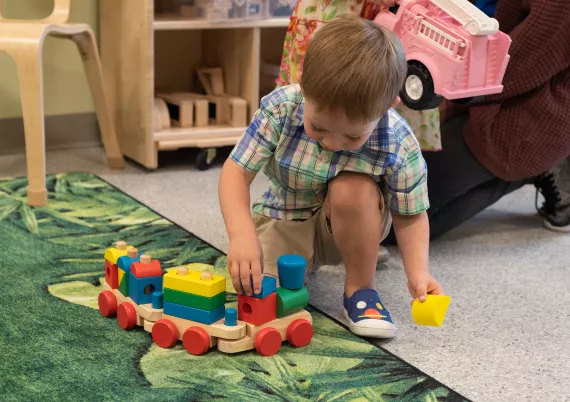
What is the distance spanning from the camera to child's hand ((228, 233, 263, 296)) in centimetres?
110

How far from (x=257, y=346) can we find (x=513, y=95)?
0.80 meters

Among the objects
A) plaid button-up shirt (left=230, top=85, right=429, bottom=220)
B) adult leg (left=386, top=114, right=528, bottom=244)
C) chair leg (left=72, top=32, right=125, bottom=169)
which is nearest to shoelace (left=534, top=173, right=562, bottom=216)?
adult leg (left=386, top=114, right=528, bottom=244)

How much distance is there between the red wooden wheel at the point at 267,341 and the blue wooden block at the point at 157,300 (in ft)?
0.49

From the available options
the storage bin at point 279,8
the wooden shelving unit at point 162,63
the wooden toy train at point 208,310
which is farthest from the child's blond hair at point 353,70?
the storage bin at point 279,8

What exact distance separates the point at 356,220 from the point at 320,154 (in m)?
0.11

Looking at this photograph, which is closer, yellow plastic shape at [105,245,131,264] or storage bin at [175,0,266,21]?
yellow plastic shape at [105,245,131,264]

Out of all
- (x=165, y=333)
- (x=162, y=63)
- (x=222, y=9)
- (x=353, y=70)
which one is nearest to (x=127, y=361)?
(x=165, y=333)

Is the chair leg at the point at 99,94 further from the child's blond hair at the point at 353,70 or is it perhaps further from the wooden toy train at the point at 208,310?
the child's blond hair at the point at 353,70

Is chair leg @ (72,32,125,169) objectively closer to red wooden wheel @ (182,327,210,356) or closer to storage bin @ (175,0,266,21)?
storage bin @ (175,0,266,21)

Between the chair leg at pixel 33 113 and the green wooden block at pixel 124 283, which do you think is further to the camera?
the chair leg at pixel 33 113

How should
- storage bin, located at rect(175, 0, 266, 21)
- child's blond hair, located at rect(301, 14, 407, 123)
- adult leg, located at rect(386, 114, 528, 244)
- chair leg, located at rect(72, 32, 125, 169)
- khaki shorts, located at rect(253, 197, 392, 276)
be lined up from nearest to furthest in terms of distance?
child's blond hair, located at rect(301, 14, 407, 123) → khaki shorts, located at rect(253, 197, 392, 276) → adult leg, located at rect(386, 114, 528, 244) → chair leg, located at rect(72, 32, 125, 169) → storage bin, located at rect(175, 0, 266, 21)

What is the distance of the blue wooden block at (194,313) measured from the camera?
111 centimetres

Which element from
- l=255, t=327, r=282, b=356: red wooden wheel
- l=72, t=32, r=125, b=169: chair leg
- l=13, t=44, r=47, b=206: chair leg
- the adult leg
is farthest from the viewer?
l=72, t=32, r=125, b=169: chair leg

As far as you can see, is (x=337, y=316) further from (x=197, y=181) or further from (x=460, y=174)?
(x=197, y=181)
